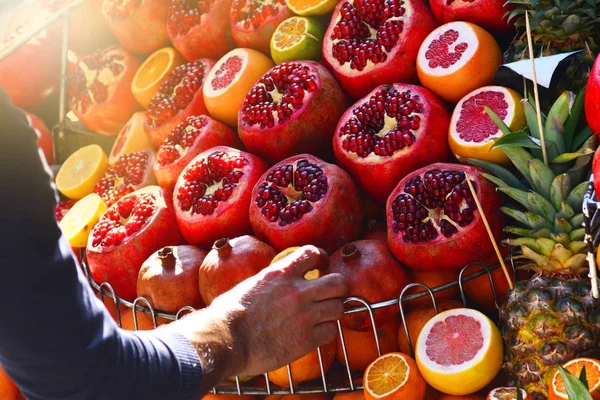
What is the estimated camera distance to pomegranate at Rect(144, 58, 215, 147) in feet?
10.4

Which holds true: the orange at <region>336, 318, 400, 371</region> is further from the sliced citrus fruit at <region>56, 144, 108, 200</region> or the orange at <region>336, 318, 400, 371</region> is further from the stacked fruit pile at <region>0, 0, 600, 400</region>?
the sliced citrus fruit at <region>56, 144, 108, 200</region>

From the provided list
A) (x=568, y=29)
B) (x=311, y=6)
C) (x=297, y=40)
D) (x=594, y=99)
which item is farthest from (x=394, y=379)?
(x=311, y=6)

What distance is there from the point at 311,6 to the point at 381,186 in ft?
3.35

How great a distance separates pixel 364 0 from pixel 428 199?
3.25 ft

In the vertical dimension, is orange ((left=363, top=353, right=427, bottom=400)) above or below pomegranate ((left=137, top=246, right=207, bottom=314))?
below

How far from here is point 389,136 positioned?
2385mm

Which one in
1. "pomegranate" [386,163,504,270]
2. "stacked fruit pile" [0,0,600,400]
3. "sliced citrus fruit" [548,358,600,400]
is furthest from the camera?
"pomegranate" [386,163,504,270]

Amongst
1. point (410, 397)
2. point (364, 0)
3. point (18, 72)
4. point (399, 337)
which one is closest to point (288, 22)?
point (364, 0)

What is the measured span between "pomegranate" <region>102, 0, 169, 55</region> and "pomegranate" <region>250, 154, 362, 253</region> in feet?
5.21

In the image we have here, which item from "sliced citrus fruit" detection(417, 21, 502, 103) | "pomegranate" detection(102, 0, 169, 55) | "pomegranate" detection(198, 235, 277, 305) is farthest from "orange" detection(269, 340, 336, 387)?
"pomegranate" detection(102, 0, 169, 55)

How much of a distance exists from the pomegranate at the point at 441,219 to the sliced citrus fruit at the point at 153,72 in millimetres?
1774

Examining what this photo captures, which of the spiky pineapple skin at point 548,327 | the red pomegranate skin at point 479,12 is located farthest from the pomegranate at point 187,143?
the spiky pineapple skin at point 548,327

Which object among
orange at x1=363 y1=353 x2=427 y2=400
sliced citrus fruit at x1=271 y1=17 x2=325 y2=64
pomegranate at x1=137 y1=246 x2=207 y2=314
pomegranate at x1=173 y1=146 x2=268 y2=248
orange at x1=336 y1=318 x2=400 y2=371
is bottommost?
orange at x1=336 y1=318 x2=400 y2=371

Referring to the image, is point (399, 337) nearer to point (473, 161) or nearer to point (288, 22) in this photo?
point (473, 161)
